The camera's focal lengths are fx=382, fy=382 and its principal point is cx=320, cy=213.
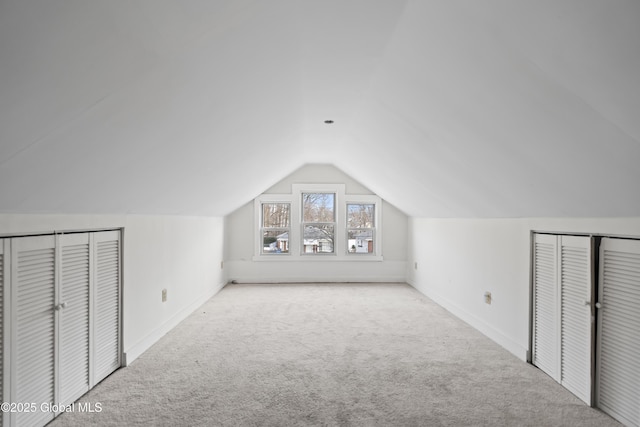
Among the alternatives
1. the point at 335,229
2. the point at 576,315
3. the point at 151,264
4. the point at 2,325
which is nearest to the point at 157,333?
the point at 151,264

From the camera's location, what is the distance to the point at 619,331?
2.49 metres

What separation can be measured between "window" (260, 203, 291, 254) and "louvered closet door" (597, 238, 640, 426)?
5665 millimetres

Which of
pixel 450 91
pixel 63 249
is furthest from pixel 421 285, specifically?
pixel 63 249

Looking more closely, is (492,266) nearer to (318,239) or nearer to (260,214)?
(318,239)

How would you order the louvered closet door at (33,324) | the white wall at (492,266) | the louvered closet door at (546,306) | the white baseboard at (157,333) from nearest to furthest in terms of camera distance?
the louvered closet door at (33,324), the louvered closet door at (546,306), the white wall at (492,266), the white baseboard at (157,333)

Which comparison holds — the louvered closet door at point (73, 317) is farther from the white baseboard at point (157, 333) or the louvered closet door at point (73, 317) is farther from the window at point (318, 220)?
the window at point (318, 220)

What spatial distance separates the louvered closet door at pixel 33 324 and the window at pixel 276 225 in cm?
529

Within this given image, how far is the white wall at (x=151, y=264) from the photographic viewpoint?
8.68 feet

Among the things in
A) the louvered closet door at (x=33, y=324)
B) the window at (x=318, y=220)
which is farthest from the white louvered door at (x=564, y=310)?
the window at (x=318, y=220)

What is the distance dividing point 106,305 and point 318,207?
5.04 meters

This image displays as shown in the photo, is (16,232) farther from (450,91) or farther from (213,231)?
(213,231)
